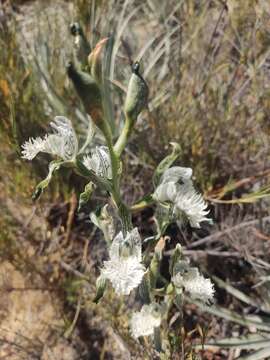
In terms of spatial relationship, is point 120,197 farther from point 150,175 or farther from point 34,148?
point 150,175

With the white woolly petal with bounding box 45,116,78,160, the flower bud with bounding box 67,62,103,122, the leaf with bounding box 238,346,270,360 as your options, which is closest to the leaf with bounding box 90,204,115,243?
the white woolly petal with bounding box 45,116,78,160

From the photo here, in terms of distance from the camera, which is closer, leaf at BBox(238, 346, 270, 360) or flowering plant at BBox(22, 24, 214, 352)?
flowering plant at BBox(22, 24, 214, 352)

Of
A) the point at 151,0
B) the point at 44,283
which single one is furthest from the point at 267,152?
the point at 151,0

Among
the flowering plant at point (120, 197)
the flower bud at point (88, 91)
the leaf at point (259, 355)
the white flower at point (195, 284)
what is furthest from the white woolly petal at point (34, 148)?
the leaf at point (259, 355)

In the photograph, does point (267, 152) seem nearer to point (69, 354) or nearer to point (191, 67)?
point (191, 67)

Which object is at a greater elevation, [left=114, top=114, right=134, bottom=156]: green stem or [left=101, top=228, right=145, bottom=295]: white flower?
[left=114, top=114, right=134, bottom=156]: green stem

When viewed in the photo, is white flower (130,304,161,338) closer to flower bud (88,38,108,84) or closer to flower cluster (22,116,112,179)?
flower cluster (22,116,112,179)
